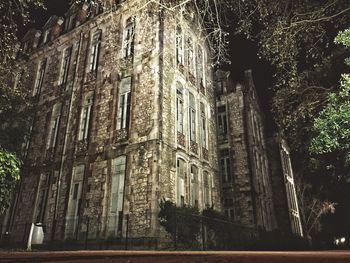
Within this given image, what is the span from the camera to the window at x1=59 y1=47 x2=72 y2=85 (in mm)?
20062

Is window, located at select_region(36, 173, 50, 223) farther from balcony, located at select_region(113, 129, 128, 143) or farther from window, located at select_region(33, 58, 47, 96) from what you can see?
window, located at select_region(33, 58, 47, 96)

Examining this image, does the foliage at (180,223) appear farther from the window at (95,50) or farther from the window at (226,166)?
the window at (226,166)

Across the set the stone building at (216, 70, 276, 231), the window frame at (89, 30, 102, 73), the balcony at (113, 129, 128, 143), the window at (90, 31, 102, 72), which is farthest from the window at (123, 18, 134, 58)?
the stone building at (216, 70, 276, 231)

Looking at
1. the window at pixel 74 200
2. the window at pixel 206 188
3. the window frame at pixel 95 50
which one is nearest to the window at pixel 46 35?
the window frame at pixel 95 50

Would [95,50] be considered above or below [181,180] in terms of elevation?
above

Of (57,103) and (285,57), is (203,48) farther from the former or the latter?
(285,57)

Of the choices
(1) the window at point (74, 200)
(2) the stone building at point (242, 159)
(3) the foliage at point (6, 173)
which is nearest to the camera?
(3) the foliage at point (6, 173)

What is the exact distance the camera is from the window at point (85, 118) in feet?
55.6

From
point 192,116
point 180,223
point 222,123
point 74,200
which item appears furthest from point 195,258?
point 222,123

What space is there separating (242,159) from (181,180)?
9.06 meters

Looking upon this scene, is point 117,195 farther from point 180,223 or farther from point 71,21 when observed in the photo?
point 71,21

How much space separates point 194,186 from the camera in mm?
16484

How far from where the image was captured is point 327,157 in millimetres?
13773

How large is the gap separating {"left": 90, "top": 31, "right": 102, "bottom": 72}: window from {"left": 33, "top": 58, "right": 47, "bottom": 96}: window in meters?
5.17
